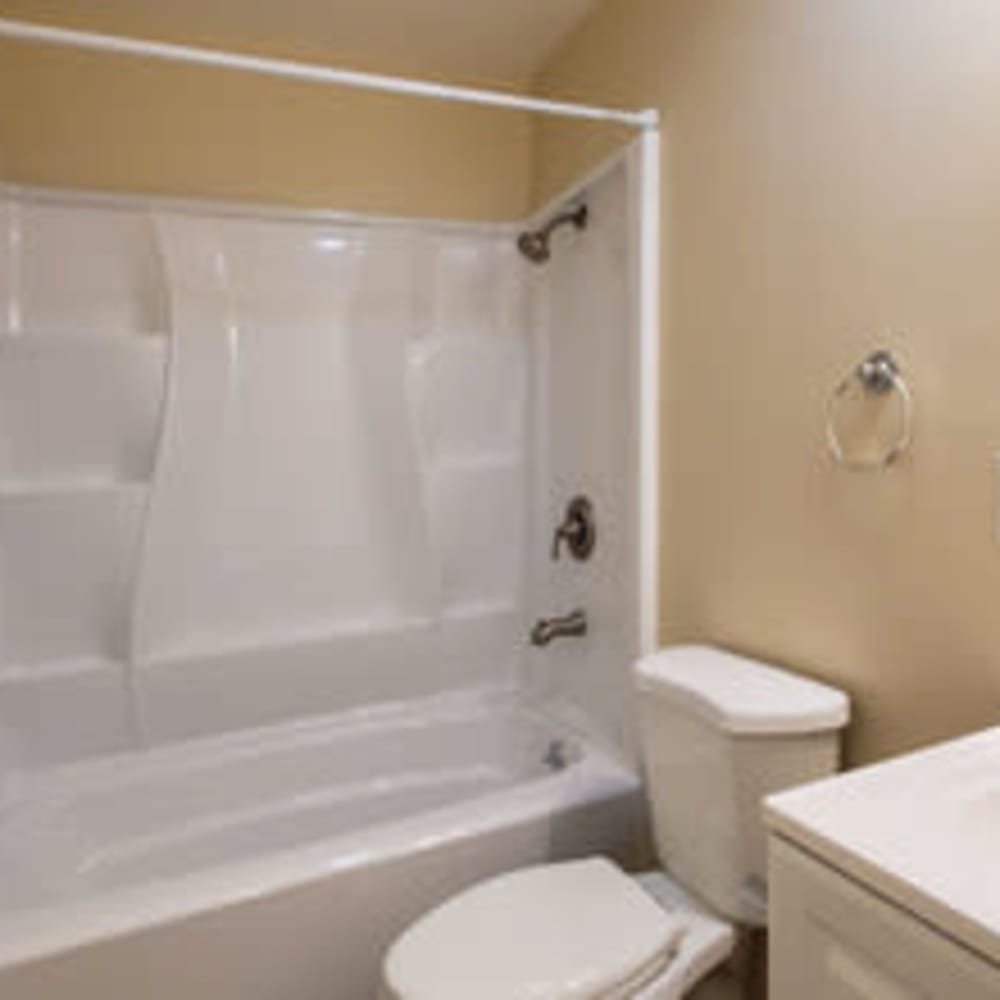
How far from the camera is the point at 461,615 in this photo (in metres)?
2.47

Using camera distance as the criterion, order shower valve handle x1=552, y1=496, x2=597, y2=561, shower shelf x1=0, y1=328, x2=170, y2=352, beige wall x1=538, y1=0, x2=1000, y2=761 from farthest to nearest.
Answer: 1. shower valve handle x1=552, y1=496, x2=597, y2=561
2. shower shelf x1=0, y1=328, x2=170, y2=352
3. beige wall x1=538, y1=0, x2=1000, y2=761

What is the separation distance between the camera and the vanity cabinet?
67 cm

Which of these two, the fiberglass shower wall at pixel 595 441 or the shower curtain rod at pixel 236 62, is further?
the fiberglass shower wall at pixel 595 441

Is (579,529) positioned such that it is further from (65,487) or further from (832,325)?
(65,487)

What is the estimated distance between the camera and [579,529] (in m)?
2.15

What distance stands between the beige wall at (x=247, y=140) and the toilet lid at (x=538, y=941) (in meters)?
1.87

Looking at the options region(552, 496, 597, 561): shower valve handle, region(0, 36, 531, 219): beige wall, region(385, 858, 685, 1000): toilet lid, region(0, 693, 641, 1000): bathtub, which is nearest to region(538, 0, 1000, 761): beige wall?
region(552, 496, 597, 561): shower valve handle

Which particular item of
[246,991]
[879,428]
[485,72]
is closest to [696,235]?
[879,428]

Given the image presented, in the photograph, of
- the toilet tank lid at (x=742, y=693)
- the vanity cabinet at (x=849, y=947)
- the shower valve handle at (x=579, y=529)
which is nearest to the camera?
the vanity cabinet at (x=849, y=947)

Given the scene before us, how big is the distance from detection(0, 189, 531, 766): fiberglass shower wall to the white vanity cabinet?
5.44ft

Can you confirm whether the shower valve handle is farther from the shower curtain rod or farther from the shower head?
the shower curtain rod

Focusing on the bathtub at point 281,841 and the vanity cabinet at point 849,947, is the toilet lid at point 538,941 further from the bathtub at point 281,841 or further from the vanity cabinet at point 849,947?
the vanity cabinet at point 849,947

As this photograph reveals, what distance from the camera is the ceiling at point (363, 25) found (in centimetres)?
201

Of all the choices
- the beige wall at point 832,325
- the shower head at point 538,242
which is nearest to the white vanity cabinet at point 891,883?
the beige wall at point 832,325
